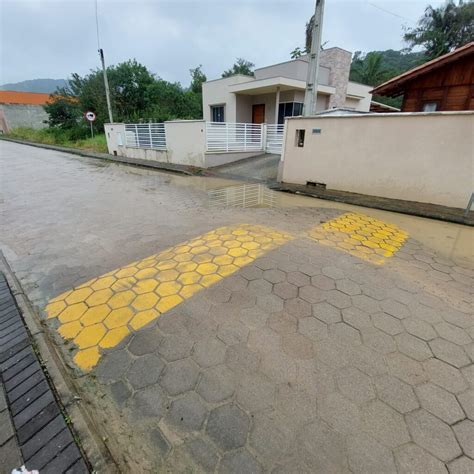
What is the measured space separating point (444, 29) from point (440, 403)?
31217 mm

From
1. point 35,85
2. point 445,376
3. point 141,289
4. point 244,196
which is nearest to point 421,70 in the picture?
point 244,196

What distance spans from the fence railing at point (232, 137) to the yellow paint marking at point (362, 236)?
747 centimetres

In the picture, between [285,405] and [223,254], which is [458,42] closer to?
[223,254]

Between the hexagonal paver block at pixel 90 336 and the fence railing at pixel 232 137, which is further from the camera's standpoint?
the fence railing at pixel 232 137

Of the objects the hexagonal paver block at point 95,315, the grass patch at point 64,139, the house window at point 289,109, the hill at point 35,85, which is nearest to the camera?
the hexagonal paver block at point 95,315

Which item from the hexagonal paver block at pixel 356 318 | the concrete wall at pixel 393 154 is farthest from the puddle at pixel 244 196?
the hexagonal paver block at pixel 356 318

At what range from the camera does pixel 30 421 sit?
1471 mm

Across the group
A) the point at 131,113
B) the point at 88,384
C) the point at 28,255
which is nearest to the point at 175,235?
the point at 28,255

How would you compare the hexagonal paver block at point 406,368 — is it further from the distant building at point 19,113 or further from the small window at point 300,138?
the distant building at point 19,113

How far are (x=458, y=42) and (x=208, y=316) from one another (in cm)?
3149

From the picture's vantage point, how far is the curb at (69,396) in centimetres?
131

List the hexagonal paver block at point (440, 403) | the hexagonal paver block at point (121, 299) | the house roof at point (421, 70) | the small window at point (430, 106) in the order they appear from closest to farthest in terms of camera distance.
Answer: the hexagonal paver block at point (440, 403), the hexagonal paver block at point (121, 299), the house roof at point (421, 70), the small window at point (430, 106)

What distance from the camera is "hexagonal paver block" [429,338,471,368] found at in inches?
75.0

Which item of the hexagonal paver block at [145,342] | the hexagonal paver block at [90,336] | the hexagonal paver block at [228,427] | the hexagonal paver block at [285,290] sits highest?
the hexagonal paver block at [285,290]
